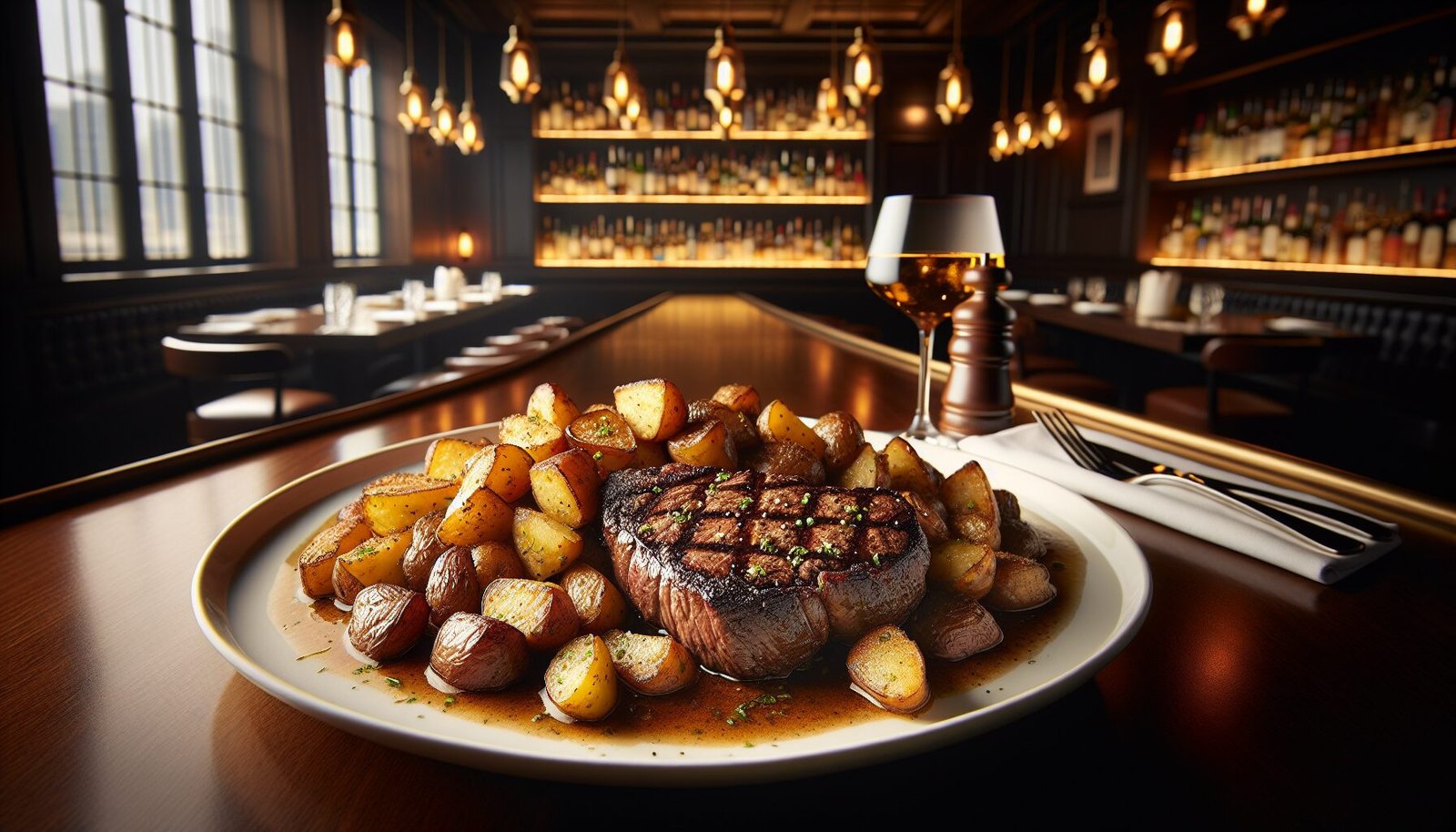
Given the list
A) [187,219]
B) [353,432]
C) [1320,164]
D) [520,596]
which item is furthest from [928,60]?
[520,596]

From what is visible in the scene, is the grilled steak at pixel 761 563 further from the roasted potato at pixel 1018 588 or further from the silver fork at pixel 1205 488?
the silver fork at pixel 1205 488

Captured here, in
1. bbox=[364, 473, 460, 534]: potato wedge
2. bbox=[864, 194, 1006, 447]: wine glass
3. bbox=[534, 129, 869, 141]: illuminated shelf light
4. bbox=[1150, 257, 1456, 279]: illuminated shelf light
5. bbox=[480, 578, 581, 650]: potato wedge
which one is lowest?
bbox=[480, 578, 581, 650]: potato wedge

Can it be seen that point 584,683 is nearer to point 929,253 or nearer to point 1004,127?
point 929,253

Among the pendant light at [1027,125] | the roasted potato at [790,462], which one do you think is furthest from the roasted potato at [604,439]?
the pendant light at [1027,125]

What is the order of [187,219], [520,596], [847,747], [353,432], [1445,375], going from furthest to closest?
[187,219], [1445,375], [353,432], [520,596], [847,747]

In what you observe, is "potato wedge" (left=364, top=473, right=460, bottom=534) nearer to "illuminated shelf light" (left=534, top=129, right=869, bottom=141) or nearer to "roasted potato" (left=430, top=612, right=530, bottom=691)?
"roasted potato" (left=430, top=612, right=530, bottom=691)

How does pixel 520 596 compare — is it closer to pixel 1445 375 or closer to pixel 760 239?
pixel 1445 375

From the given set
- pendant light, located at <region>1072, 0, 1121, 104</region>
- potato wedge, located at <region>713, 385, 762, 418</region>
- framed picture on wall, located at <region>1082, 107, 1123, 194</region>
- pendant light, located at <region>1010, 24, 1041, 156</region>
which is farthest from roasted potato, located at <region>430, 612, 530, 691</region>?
framed picture on wall, located at <region>1082, 107, 1123, 194</region>
